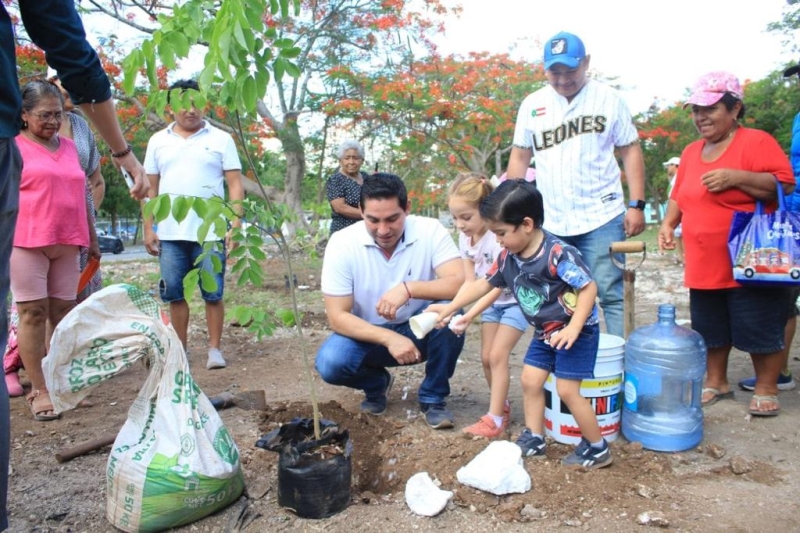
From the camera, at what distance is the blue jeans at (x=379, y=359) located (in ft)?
9.77

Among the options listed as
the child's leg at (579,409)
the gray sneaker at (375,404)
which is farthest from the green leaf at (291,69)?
the gray sneaker at (375,404)

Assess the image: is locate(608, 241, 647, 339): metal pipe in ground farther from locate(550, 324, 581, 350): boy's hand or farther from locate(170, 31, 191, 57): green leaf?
locate(170, 31, 191, 57): green leaf

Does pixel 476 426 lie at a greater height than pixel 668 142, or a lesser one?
lesser

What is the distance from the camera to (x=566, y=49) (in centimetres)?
311

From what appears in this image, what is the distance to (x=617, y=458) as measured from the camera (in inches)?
102

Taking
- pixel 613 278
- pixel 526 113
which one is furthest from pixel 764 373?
pixel 526 113

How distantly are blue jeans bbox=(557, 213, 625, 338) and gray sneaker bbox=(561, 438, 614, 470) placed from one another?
97 centimetres

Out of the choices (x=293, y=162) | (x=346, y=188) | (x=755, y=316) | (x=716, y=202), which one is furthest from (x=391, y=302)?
(x=293, y=162)

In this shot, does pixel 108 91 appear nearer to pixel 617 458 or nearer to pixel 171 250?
pixel 171 250

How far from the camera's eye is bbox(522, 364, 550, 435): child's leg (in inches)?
103

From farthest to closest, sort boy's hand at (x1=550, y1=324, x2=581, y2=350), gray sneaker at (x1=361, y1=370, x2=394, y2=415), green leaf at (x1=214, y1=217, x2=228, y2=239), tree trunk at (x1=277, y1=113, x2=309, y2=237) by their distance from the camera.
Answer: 1. tree trunk at (x1=277, y1=113, x2=309, y2=237)
2. gray sneaker at (x1=361, y1=370, x2=394, y2=415)
3. boy's hand at (x1=550, y1=324, x2=581, y2=350)
4. green leaf at (x1=214, y1=217, x2=228, y2=239)

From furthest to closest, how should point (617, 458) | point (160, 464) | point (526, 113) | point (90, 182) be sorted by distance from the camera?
point (90, 182) < point (526, 113) < point (617, 458) < point (160, 464)

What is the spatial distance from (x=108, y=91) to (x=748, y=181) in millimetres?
2771

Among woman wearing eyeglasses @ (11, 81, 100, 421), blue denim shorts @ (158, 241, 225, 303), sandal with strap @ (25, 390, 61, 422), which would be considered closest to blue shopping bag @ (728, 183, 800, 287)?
blue denim shorts @ (158, 241, 225, 303)
